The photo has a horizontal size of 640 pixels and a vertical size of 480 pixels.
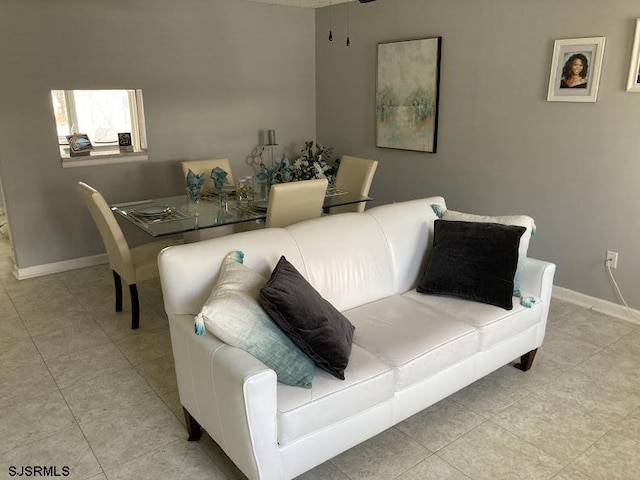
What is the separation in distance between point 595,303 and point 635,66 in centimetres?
164

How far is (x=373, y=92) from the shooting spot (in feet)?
17.1

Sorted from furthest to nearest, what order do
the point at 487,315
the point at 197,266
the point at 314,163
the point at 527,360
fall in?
1. the point at 314,163
2. the point at 527,360
3. the point at 487,315
4. the point at 197,266

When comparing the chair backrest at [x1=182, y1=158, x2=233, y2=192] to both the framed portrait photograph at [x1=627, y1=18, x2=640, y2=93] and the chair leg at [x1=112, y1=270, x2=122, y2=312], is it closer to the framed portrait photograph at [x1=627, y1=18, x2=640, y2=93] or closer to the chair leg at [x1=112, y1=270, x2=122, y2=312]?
the chair leg at [x1=112, y1=270, x2=122, y2=312]

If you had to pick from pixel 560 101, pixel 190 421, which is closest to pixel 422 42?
pixel 560 101

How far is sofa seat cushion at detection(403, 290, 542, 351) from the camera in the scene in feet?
8.23

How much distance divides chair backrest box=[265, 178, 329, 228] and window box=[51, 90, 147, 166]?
2359 mm

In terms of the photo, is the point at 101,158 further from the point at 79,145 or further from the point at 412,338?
the point at 412,338

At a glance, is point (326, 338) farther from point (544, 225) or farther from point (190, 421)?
point (544, 225)

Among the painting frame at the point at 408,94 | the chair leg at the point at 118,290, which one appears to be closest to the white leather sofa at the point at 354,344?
the chair leg at the point at 118,290

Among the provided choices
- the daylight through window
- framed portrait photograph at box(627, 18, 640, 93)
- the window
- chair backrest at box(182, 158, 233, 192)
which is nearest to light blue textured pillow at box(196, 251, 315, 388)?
chair backrest at box(182, 158, 233, 192)

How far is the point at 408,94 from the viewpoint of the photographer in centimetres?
478

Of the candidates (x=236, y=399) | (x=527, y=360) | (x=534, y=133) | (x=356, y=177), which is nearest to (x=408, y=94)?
(x=356, y=177)

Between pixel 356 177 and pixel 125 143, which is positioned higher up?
pixel 125 143

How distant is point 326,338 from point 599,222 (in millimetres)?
2584
